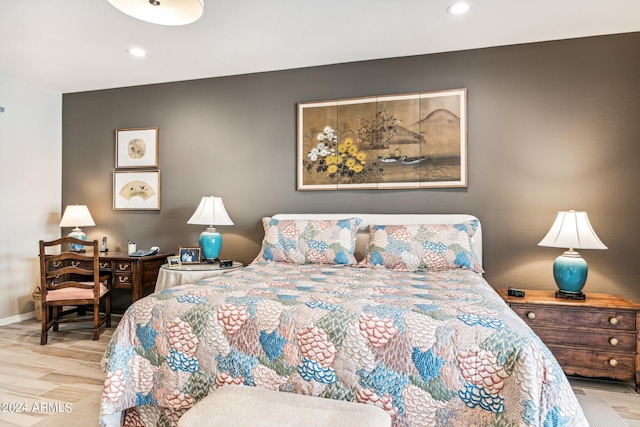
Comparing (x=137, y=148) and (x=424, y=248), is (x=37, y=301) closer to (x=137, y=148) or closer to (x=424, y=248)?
(x=137, y=148)

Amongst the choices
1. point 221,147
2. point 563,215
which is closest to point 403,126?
point 563,215

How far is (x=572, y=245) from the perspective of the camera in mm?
2625

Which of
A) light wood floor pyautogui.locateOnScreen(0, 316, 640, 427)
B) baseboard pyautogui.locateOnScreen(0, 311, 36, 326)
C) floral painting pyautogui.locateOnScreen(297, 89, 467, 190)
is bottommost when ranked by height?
light wood floor pyautogui.locateOnScreen(0, 316, 640, 427)

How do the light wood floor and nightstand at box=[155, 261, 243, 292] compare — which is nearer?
the light wood floor

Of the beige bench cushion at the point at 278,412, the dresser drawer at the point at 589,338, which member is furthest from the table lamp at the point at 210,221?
the dresser drawer at the point at 589,338

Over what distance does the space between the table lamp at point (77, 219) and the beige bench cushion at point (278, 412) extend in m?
3.42

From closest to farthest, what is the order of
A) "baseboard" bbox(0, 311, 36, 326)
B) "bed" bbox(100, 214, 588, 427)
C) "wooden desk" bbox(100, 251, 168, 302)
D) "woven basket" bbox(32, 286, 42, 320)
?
1. "bed" bbox(100, 214, 588, 427)
2. "wooden desk" bbox(100, 251, 168, 302)
3. "baseboard" bbox(0, 311, 36, 326)
4. "woven basket" bbox(32, 286, 42, 320)

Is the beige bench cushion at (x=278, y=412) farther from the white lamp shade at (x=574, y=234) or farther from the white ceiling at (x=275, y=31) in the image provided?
the white ceiling at (x=275, y=31)

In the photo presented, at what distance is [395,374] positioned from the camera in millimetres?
1396

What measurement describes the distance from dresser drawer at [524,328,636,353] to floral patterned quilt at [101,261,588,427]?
104 cm

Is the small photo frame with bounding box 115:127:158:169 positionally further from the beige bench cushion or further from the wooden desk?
the beige bench cushion

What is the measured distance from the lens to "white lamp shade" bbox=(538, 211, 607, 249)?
8.59 feet

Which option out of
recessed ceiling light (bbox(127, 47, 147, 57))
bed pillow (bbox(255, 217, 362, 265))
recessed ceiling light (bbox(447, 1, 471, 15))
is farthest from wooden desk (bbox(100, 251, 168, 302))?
recessed ceiling light (bbox(447, 1, 471, 15))

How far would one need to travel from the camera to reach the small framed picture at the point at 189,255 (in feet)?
11.2
